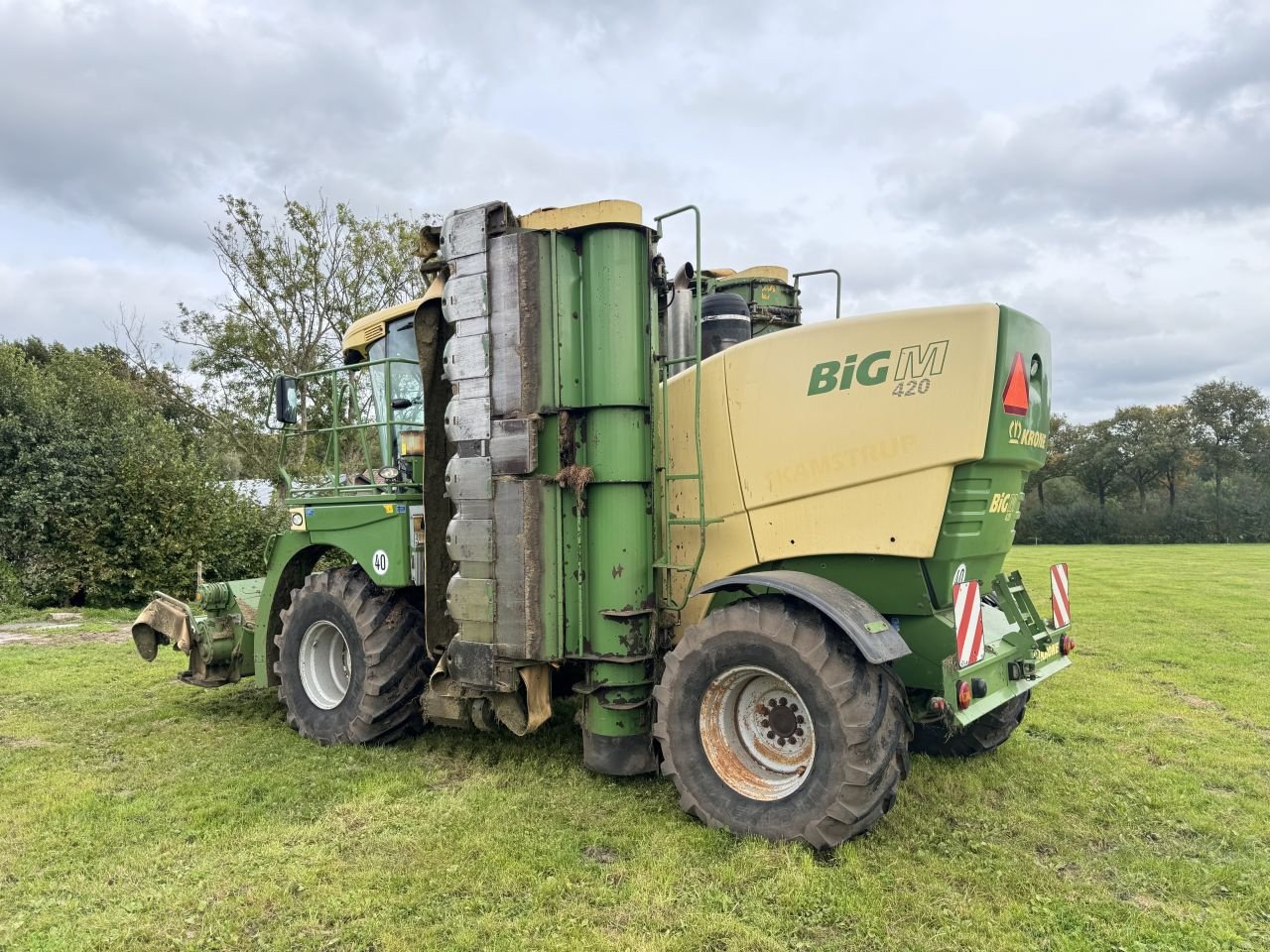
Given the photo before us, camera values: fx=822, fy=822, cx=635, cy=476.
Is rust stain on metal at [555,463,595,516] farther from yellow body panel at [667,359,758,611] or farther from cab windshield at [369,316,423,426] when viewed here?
cab windshield at [369,316,423,426]

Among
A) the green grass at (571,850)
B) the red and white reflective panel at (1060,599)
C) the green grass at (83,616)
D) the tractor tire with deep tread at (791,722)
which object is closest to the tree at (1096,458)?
the green grass at (571,850)

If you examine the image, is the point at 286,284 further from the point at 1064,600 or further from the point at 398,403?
the point at 1064,600

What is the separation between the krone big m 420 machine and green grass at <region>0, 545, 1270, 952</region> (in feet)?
1.19

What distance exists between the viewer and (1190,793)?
15.8ft

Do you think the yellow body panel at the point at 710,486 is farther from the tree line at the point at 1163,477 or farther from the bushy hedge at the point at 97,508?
the tree line at the point at 1163,477

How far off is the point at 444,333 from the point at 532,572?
5.94ft

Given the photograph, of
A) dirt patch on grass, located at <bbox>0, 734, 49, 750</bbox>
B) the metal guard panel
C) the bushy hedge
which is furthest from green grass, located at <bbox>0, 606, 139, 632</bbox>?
the metal guard panel

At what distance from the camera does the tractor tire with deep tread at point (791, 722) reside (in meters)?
3.79

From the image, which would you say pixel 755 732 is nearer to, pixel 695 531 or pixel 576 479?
pixel 695 531

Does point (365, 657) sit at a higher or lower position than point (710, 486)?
lower

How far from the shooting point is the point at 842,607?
3996mm

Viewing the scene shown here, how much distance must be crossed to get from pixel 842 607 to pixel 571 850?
180 centimetres

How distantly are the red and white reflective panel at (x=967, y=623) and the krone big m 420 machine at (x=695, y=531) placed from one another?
0.06 ft

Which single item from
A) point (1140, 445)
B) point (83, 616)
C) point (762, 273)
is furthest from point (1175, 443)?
point (83, 616)
